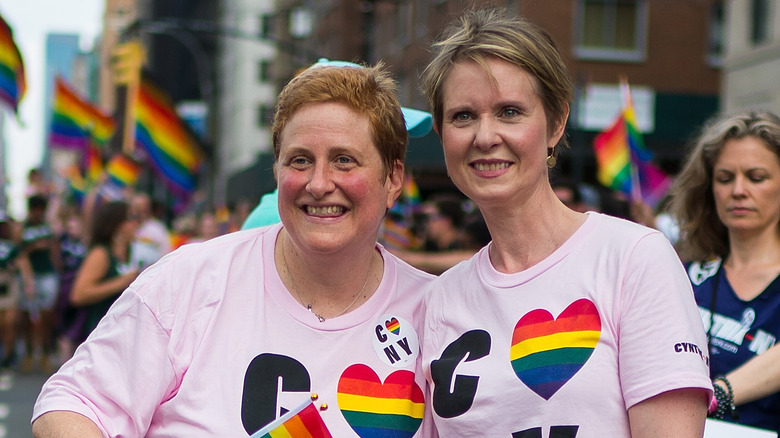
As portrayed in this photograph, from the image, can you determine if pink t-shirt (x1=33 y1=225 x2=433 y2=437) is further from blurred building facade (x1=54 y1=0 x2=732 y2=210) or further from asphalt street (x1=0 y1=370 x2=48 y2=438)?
blurred building facade (x1=54 y1=0 x2=732 y2=210)

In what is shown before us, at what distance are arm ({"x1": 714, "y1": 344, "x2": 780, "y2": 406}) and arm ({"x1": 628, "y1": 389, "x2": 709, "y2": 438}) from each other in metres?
1.00

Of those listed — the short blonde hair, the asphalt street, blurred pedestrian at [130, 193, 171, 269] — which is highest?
the short blonde hair

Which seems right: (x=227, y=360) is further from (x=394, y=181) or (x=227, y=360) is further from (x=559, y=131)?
(x=559, y=131)

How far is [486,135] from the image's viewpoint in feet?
8.27

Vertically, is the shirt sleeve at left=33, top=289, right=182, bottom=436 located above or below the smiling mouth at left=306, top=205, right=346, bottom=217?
below

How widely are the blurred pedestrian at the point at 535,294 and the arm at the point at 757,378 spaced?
0.99 metres

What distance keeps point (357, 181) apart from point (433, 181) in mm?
21667

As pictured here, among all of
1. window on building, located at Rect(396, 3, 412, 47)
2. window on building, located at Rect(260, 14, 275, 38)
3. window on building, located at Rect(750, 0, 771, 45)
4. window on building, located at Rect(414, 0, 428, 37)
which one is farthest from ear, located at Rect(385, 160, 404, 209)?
window on building, located at Rect(260, 14, 275, 38)

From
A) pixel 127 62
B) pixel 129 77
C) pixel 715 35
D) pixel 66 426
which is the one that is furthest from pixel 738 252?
pixel 715 35

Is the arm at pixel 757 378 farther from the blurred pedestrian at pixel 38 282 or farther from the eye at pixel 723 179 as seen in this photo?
the blurred pedestrian at pixel 38 282

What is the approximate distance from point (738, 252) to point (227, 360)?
205cm

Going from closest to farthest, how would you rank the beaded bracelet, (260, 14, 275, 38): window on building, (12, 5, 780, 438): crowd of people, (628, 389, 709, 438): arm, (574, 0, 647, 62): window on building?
(628, 389, 709, 438): arm
(12, 5, 780, 438): crowd of people
the beaded bracelet
(574, 0, 647, 62): window on building
(260, 14, 275, 38): window on building

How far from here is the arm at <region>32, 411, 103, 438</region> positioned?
95.3 inches

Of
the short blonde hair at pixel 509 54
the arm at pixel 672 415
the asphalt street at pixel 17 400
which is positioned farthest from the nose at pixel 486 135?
the asphalt street at pixel 17 400
